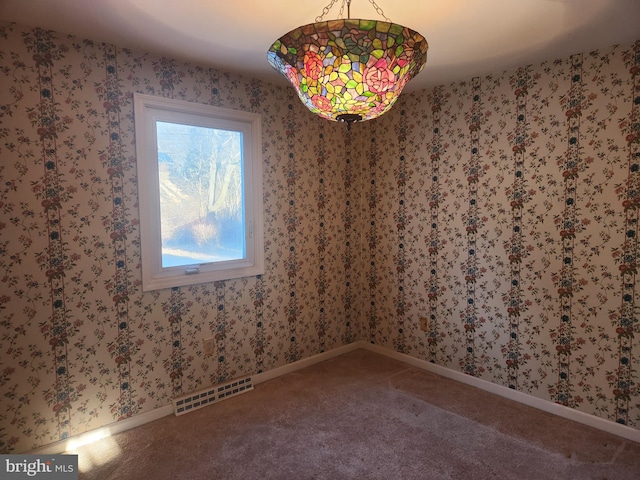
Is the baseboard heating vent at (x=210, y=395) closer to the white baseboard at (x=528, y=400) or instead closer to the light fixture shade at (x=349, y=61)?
the white baseboard at (x=528, y=400)

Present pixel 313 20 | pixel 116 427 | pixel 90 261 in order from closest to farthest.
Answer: pixel 313 20
pixel 90 261
pixel 116 427

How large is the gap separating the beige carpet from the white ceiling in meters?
2.25

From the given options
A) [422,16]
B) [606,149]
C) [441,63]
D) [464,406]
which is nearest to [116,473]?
[464,406]

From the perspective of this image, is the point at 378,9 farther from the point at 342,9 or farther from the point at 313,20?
the point at 313,20

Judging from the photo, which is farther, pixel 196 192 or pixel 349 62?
pixel 196 192

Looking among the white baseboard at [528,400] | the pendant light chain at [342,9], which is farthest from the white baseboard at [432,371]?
the pendant light chain at [342,9]

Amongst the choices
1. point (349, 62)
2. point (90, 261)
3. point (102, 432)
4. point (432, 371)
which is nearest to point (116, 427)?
point (102, 432)

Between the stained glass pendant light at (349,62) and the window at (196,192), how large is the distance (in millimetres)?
1408

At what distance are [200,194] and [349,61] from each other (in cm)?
177

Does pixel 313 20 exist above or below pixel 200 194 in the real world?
above

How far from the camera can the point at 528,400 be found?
8.76 feet

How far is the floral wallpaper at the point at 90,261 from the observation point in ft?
6.64

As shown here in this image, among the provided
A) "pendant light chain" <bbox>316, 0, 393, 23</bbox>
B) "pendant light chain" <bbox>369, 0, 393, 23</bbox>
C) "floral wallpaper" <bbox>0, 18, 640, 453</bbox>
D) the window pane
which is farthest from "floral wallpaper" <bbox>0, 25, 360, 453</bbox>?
"pendant light chain" <bbox>369, 0, 393, 23</bbox>

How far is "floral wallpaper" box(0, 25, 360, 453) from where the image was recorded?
202cm
